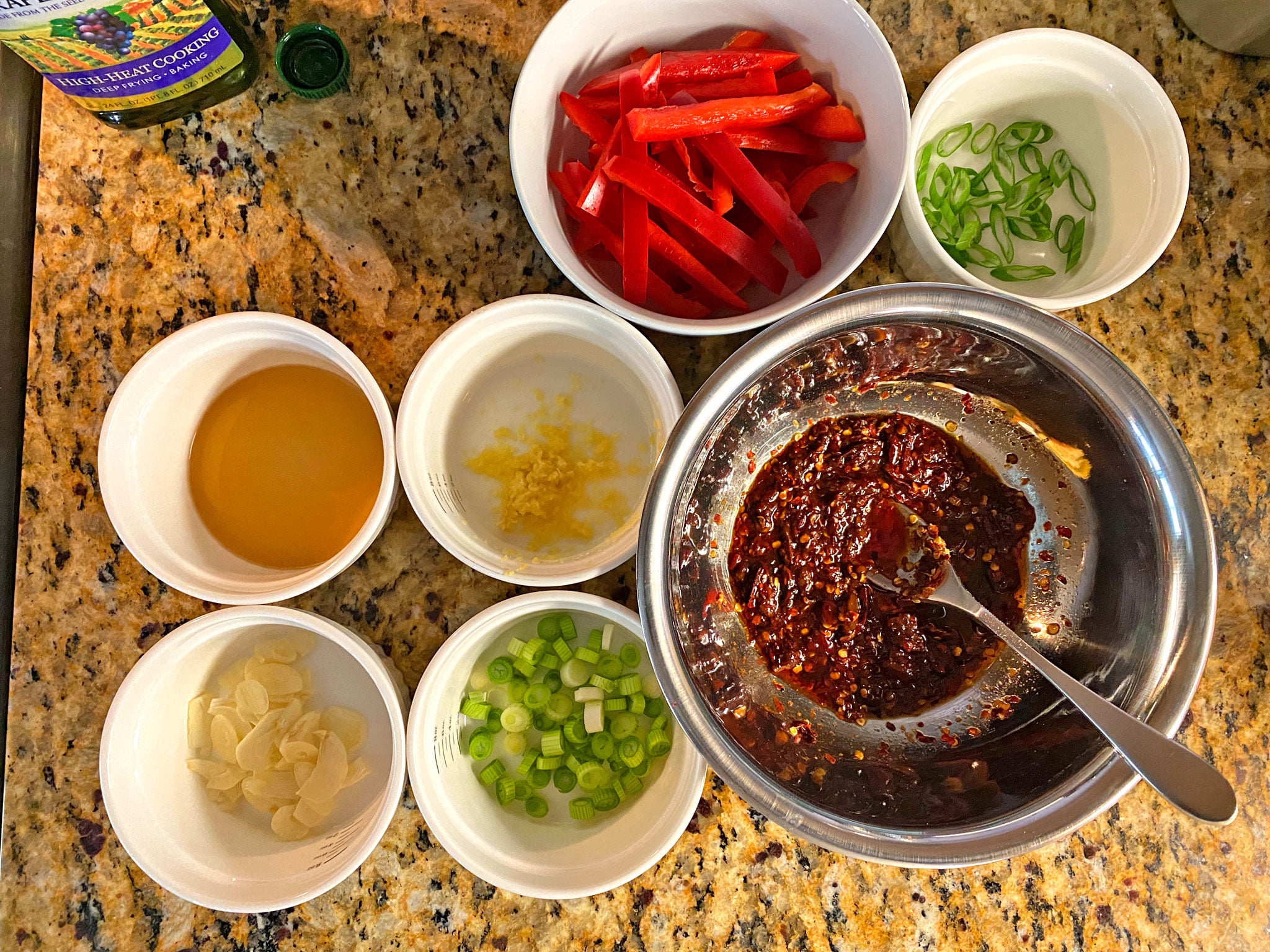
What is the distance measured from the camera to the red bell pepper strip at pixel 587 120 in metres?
1.21

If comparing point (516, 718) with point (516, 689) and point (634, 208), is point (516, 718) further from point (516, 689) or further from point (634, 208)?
point (634, 208)

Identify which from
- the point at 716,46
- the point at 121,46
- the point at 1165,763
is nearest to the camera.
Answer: the point at 1165,763

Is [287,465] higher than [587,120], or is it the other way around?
[587,120]

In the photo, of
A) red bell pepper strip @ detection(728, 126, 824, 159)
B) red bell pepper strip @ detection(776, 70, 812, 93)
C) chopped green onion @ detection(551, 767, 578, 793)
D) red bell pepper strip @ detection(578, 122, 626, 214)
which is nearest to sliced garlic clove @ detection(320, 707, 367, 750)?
chopped green onion @ detection(551, 767, 578, 793)

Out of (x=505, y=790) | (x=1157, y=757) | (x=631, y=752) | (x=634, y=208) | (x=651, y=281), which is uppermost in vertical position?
(x=634, y=208)

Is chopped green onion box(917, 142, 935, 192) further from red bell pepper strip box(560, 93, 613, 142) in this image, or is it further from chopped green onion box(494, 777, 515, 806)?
chopped green onion box(494, 777, 515, 806)

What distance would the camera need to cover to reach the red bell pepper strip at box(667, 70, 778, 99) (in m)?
1.20

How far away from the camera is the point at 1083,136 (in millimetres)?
1332

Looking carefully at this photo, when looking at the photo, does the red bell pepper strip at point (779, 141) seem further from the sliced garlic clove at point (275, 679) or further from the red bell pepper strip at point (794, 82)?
the sliced garlic clove at point (275, 679)

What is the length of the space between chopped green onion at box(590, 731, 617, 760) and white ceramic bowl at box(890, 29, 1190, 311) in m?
0.94

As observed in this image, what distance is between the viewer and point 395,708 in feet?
4.05

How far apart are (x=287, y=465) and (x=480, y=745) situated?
0.59 metres

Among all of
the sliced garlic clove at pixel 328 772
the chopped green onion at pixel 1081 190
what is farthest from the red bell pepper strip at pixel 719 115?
the sliced garlic clove at pixel 328 772

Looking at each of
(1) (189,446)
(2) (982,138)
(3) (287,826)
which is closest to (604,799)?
(3) (287,826)
